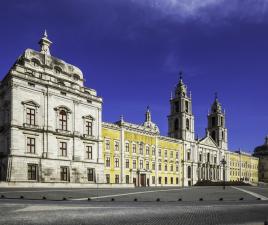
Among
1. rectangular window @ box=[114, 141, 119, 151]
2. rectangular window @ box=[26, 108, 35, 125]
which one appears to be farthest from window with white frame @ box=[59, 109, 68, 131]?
rectangular window @ box=[114, 141, 119, 151]

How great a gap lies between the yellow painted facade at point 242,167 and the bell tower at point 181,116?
23.3m

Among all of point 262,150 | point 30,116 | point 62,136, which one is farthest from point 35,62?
point 262,150

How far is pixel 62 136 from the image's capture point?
1743 inches

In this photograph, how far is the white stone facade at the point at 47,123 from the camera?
39.5 m

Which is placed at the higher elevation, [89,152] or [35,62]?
[35,62]

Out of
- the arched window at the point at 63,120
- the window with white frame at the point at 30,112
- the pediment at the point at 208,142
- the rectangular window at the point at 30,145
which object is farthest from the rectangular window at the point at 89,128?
the pediment at the point at 208,142

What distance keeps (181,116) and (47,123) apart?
4353 centimetres

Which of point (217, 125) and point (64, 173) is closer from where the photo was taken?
point (64, 173)

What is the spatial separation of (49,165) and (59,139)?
3705 mm

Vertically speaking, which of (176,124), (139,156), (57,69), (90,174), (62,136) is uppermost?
(57,69)

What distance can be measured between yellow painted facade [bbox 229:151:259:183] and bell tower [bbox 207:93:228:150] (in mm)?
5928

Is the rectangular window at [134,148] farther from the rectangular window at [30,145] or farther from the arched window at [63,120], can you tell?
the rectangular window at [30,145]

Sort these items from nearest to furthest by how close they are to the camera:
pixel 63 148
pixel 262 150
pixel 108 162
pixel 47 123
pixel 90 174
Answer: pixel 47 123, pixel 63 148, pixel 90 174, pixel 108 162, pixel 262 150

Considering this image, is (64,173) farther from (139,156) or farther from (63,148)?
(139,156)
